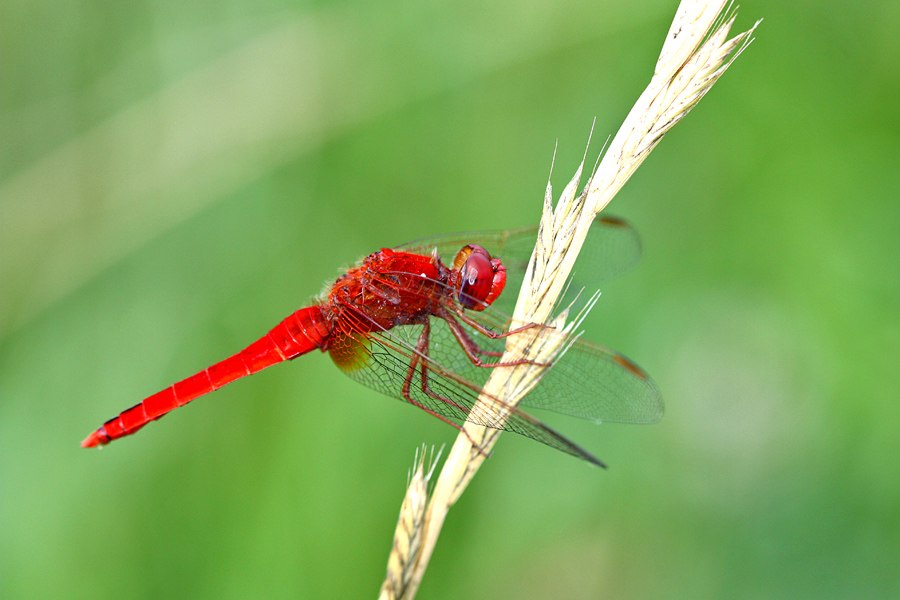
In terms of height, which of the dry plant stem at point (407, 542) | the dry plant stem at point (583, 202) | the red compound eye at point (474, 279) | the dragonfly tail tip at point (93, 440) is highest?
the dragonfly tail tip at point (93, 440)

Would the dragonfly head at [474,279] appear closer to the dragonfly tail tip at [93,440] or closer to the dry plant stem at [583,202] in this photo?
the dry plant stem at [583,202]

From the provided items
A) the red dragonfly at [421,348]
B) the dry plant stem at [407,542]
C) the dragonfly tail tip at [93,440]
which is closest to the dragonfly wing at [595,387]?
the red dragonfly at [421,348]

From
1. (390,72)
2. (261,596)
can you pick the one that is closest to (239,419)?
(261,596)

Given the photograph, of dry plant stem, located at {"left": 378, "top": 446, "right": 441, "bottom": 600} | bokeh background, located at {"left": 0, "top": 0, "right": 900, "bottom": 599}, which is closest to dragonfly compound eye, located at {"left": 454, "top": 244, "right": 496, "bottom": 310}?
bokeh background, located at {"left": 0, "top": 0, "right": 900, "bottom": 599}

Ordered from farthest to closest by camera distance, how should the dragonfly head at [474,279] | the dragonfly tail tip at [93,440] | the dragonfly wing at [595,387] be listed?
the dragonfly head at [474,279], the dragonfly tail tip at [93,440], the dragonfly wing at [595,387]

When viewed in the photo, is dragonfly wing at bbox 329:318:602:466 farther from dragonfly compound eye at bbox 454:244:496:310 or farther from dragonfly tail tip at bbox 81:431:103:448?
dragonfly tail tip at bbox 81:431:103:448

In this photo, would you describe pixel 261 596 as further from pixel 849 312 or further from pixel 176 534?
pixel 849 312

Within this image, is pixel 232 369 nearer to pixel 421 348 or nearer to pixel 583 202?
pixel 421 348
